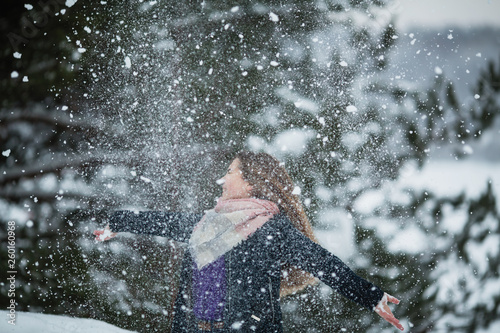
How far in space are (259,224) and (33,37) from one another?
2.44 feet

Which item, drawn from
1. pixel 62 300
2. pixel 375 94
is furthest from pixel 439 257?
pixel 62 300

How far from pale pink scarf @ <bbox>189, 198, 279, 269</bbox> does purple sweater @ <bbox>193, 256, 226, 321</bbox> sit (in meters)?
0.02

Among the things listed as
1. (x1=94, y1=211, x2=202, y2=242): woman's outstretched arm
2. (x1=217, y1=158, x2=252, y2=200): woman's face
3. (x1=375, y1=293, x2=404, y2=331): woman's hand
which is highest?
(x1=217, y1=158, x2=252, y2=200): woman's face

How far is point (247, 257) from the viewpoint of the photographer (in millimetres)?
647

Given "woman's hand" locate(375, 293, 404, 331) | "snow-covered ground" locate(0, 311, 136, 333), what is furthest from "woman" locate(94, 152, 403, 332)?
"snow-covered ground" locate(0, 311, 136, 333)

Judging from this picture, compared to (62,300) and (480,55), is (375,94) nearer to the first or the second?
(480,55)

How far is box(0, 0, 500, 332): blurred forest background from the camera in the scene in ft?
2.51

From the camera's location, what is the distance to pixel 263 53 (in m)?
0.82

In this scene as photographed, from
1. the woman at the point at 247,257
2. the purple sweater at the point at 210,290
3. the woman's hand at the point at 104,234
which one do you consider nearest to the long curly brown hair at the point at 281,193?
the woman at the point at 247,257

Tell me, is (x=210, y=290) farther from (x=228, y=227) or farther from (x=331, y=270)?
(x=331, y=270)

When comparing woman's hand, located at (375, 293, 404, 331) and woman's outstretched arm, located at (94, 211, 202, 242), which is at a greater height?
woman's outstretched arm, located at (94, 211, 202, 242)

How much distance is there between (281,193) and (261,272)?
0.54ft

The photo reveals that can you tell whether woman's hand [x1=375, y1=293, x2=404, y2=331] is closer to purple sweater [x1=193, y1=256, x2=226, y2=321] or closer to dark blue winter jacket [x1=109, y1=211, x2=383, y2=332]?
dark blue winter jacket [x1=109, y1=211, x2=383, y2=332]

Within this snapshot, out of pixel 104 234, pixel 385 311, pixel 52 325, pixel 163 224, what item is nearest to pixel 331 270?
pixel 385 311
